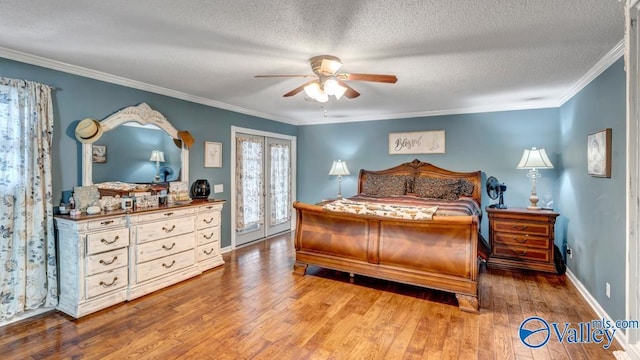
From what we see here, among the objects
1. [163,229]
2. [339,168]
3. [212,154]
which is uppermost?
[212,154]

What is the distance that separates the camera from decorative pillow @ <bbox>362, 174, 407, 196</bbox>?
5.06 meters

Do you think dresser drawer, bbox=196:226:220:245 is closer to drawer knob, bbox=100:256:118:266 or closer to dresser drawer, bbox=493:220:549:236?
drawer knob, bbox=100:256:118:266

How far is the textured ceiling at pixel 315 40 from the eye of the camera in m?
1.86

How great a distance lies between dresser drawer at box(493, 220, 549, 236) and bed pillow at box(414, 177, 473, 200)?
2.46ft

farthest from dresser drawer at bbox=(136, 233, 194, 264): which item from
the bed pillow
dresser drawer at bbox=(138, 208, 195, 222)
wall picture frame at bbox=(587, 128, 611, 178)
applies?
wall picture frame at bbox=(587, 128, 611, 178)

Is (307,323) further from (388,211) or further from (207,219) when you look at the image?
(207,219)

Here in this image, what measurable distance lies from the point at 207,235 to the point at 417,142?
3.82 metres

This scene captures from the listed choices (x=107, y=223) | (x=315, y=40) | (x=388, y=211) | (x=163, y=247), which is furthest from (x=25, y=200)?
(x=388, y=211)

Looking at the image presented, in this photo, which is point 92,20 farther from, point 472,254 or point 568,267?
point 568,267

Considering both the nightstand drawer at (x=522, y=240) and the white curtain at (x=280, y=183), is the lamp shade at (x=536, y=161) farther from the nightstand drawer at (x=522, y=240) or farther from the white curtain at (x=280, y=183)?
the white curtain at (x=280, y=183)

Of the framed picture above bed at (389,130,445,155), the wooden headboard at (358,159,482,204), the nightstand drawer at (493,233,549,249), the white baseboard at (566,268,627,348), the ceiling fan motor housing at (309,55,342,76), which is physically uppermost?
the ceiling fan motor housing at (309,55,342,76)

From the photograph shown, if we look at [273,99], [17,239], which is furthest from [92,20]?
[273,99]

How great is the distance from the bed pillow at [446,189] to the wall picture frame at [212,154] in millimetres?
3307

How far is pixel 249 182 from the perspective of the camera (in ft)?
17.4
